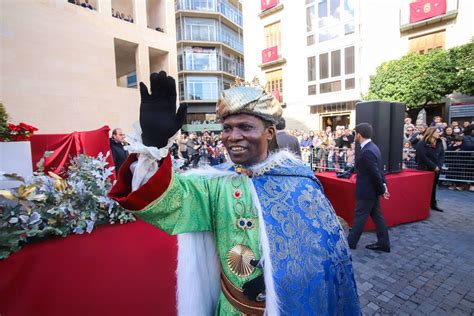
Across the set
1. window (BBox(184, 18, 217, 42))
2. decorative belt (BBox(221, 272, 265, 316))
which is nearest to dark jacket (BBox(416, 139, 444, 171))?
decorative belt (BBox(221, 272, 265, 316))

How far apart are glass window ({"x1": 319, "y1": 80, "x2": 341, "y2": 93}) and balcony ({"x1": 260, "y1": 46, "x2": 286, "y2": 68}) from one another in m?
3.74

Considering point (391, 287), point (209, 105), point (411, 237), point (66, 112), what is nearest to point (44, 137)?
point (391, 287)

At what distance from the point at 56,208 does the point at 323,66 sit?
1913 centimetres

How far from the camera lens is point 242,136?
1.34 metres

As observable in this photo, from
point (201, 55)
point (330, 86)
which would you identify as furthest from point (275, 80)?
point (201, 55)

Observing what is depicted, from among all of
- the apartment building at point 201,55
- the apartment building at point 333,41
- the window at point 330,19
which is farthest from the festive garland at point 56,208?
the apartment building at point 201,55

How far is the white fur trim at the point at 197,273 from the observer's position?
133 cm

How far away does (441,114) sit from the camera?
46.8ft

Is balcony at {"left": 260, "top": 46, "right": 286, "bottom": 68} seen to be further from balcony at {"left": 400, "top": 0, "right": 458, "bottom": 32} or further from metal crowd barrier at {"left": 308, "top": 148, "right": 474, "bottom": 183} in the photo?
metal crowd barrier at {"left": 308, "top": 148, "right": 474, "bottom": 183}

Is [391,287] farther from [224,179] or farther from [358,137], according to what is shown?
[224,179]

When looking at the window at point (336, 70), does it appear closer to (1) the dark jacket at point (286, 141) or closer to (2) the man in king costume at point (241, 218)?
(1) the dark jacket at point (286, 141)

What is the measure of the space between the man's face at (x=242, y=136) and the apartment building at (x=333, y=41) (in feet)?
56.2

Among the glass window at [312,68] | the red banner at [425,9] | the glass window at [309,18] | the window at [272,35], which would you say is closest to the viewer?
the red banner at [425,9]

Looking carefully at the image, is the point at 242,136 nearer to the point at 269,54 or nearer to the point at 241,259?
the point at 241,259
